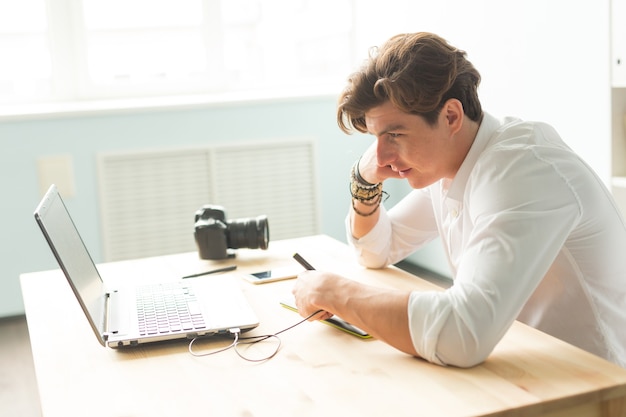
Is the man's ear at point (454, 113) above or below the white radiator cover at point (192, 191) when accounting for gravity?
above

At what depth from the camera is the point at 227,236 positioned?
216 cm

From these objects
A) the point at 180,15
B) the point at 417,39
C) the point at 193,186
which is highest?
the point at 180,15

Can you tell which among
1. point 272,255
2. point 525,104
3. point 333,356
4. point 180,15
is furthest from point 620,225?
point 180,15

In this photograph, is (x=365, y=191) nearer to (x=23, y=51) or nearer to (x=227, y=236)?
(x=227, y=236)

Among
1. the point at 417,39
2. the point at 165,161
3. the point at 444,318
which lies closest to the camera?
the point at 444,318

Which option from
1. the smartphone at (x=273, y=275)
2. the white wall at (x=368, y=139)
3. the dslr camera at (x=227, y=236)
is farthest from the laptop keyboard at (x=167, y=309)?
the white wall at (x=368, y=139)

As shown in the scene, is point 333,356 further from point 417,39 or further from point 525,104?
point 525,104

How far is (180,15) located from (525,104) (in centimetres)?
198

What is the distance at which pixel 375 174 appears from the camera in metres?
1.87

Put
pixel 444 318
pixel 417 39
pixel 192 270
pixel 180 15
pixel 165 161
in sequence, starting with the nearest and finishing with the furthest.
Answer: pixel 444 318 < pixel 417 39 < pixel 192 270 < pixel 165 161 < pixel 180 15

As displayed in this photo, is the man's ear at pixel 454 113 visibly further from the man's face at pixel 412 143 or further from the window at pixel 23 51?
the window at pixel 23 51

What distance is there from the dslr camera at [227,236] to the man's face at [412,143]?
623 mm

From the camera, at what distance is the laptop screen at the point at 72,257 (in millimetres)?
1428

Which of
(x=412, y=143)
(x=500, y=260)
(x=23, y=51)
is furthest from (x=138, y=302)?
(x=23, y=51)
